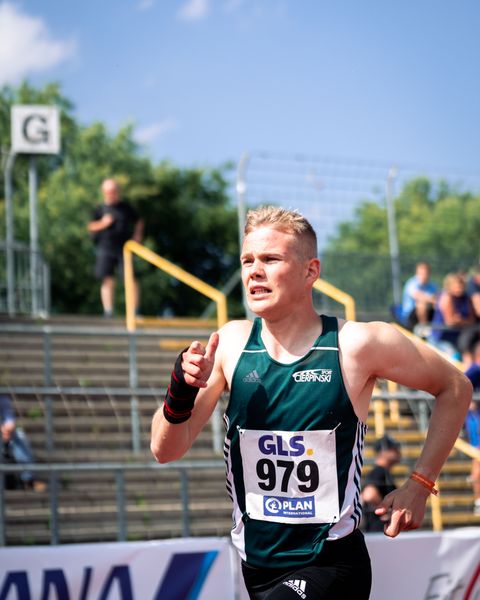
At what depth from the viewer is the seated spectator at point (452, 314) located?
48.4 feet

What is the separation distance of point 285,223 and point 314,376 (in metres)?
0.64

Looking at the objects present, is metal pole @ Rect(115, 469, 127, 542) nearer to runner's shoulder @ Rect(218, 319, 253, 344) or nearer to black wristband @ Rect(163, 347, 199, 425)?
runner's shoulder @ Rect(218, 319, 253, 344)

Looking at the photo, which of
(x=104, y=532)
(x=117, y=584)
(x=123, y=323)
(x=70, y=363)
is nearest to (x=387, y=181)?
(x=123, y=323)

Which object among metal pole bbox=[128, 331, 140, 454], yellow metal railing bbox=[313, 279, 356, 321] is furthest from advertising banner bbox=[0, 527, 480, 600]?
yellow metal railing bbox=[313, 279, 356, 321]

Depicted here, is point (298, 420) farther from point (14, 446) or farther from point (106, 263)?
point (106, 263)

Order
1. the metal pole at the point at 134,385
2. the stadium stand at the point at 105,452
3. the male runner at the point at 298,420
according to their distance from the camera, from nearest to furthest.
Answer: the male runner at the point at 298,420, the stadium stand at the point at 105,452, the metal pole at the point at 134,385

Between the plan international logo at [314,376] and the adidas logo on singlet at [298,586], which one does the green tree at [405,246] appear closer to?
the plan international logo at [314,376]

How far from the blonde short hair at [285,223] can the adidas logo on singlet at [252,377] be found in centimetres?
52

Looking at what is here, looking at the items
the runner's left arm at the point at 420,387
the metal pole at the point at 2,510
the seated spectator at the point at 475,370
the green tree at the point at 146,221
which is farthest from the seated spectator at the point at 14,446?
the green tree at the point at 146,221

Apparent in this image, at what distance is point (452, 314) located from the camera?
14781 mm

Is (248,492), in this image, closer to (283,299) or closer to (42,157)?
(283,299)

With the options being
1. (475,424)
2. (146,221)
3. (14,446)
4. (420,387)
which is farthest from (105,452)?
(146,221)

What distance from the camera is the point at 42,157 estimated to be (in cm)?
5625

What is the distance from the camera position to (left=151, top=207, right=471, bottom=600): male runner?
4.46 metres
